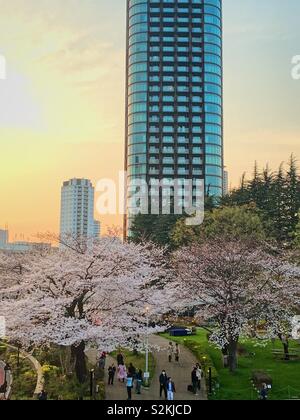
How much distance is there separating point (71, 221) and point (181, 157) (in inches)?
821

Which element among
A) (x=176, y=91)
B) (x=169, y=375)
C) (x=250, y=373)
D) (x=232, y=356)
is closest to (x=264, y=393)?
(x=250, y=373)

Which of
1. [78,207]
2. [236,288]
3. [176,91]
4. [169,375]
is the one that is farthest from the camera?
[78,207]

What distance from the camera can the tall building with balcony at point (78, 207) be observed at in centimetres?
8349

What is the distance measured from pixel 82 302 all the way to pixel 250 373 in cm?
754

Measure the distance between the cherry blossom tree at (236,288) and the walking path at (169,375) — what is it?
181cm

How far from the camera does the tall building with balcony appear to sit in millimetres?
83488

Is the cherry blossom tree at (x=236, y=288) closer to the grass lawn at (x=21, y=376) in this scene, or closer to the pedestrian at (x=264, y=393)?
the pedestrian at (x=264, y=393)

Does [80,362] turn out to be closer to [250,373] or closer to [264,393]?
[264,393]

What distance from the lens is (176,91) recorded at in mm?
80375

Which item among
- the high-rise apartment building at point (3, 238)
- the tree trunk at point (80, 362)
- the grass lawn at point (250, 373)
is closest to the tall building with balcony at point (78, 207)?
the high-rise apartment building at point (3, 238)

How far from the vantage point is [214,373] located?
19734mm

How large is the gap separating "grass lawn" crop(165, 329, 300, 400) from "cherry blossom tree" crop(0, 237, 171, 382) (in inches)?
151
